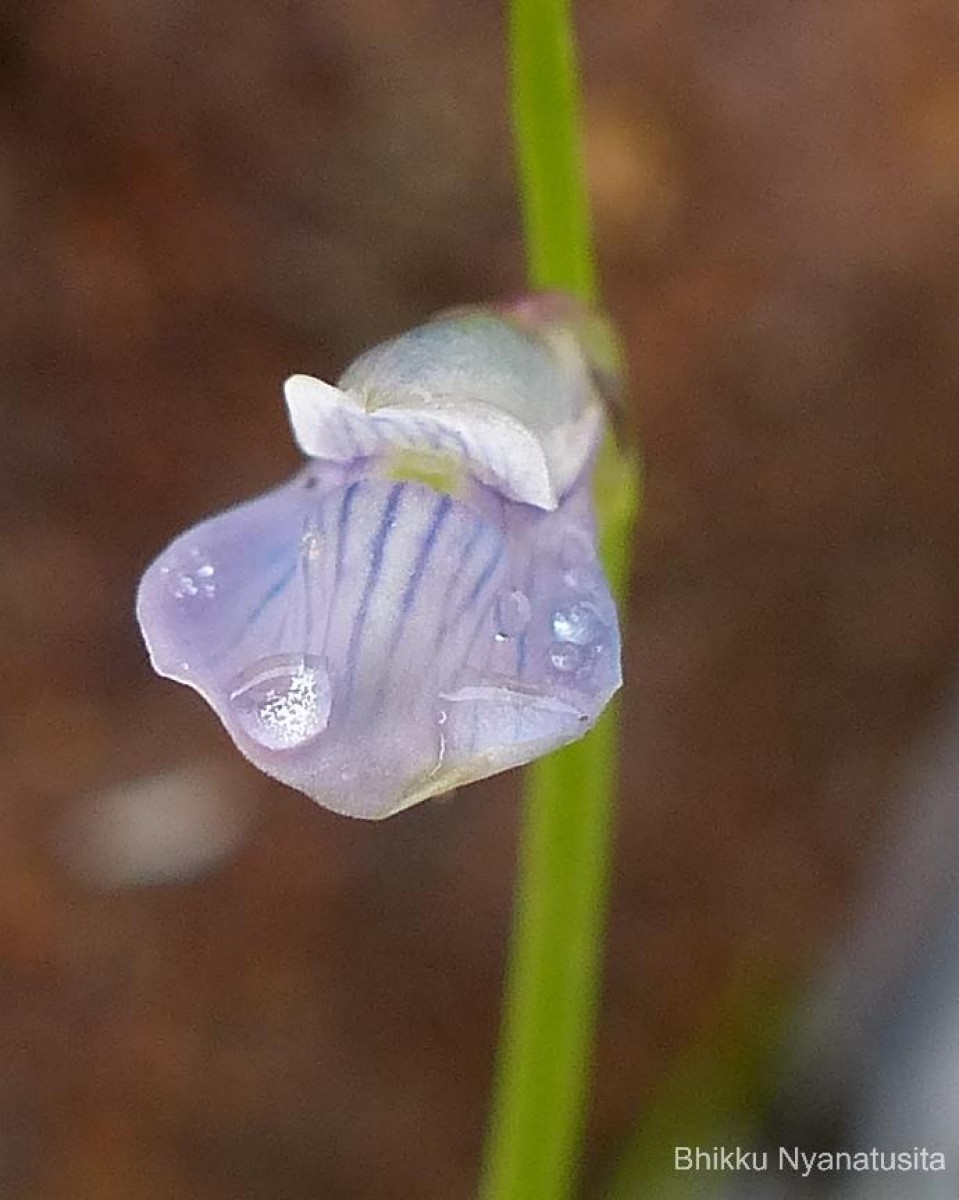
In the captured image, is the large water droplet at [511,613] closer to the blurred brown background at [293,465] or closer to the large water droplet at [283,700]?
the large water droplet at [283,700]

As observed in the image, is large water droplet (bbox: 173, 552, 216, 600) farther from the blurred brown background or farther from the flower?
the blurred brown background

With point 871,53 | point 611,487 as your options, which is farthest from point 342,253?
point 611,487

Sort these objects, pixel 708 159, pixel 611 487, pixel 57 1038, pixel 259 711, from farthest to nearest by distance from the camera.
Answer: pixel 708 159, pixel 57 1038, pixel 611 487, pixel 259 711

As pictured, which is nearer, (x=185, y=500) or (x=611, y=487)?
(x=611, y=487)

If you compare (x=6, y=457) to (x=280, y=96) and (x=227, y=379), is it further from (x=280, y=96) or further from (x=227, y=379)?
(x=280, y=96)

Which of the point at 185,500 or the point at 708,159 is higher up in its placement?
the point at 708,159

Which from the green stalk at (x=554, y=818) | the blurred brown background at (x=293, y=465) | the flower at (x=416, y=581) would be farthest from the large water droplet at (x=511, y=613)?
the blurred brown background at (x=293, y=465)
